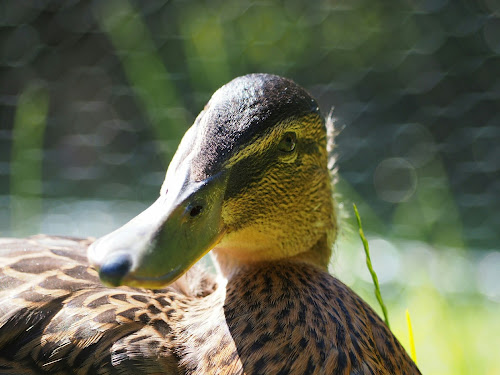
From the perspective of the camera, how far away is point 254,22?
4191 millimetres

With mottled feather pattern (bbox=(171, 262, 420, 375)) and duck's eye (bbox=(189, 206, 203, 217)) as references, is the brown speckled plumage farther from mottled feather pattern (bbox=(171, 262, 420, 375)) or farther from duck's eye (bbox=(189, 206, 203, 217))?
duck's eye (bbox=(189, 206, 203, 217))

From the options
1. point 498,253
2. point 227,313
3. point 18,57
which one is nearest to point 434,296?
point 227,313

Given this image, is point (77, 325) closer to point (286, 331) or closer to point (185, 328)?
point (185, 328)

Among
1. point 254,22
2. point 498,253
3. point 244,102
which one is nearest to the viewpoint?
point 244,102

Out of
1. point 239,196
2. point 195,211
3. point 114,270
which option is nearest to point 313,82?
point 239,196

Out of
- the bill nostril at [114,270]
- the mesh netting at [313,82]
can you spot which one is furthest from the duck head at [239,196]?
the mesh netting at [313,82]

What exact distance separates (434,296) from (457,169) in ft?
8.20

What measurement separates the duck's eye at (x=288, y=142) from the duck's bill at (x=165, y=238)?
0.65 feet

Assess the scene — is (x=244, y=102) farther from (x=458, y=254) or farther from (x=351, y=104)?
(x=351, y=104)

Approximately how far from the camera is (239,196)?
114 cm

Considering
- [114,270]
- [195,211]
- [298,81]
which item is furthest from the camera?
[298,81]

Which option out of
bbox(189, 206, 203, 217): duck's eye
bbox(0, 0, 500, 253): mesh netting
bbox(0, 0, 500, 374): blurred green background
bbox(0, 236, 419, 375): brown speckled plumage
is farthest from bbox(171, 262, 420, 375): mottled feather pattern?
bbox(0, 0, 500, 253): mesh netting

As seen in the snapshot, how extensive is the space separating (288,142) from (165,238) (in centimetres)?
41

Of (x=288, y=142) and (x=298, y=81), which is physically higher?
(x=288, y=142)
